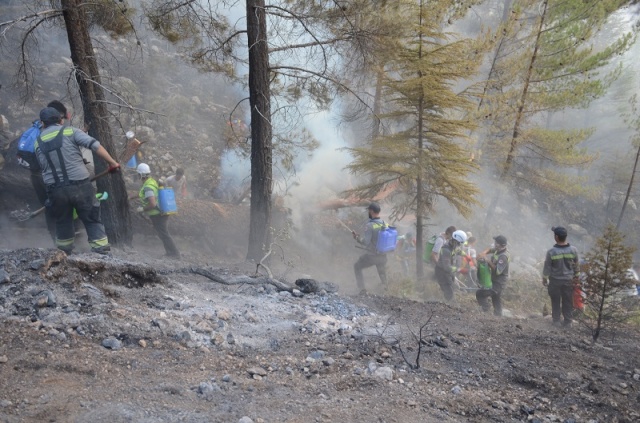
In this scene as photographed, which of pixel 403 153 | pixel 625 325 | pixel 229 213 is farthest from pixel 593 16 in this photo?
pixel 229 213

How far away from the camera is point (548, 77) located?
13094mm

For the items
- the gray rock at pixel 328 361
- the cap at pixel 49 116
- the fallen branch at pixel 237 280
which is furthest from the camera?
the fallen branch at pixel 237 280

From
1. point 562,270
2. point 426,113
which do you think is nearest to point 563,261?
point 562,270

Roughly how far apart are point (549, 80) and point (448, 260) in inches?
301

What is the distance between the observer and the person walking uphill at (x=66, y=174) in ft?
18.9

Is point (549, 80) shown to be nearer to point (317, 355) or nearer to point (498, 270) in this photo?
point (498, 270)

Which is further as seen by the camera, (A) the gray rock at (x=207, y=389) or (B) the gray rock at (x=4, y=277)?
(B) the gray rock at (x=4, y=277)

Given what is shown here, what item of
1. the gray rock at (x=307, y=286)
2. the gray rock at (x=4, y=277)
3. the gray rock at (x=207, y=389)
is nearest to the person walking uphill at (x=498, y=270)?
the gray rock at (x=307, y=286)

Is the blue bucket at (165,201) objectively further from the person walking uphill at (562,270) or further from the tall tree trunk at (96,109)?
the person walking uphill at (562,270)

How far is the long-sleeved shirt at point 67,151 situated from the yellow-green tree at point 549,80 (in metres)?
10.2

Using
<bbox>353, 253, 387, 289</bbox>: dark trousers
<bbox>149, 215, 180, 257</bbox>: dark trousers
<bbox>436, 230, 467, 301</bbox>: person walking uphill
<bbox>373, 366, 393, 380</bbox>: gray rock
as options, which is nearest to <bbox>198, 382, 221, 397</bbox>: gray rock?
<bbox>373, 366, 393, 380</bbox>: gray rock

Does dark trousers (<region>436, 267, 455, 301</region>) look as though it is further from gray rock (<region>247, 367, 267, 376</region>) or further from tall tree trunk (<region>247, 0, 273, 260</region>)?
gray rock (<region>247, 367, 267, 376</region>)

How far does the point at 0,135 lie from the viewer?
11086mm

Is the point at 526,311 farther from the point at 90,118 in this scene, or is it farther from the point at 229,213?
the point at 90,118
